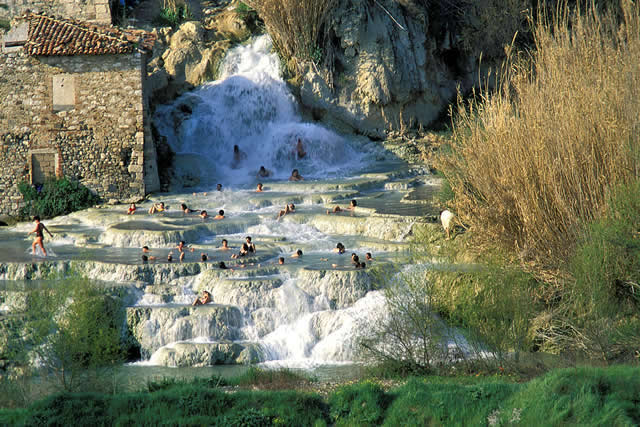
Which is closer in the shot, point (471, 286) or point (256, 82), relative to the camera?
point (471, 286)

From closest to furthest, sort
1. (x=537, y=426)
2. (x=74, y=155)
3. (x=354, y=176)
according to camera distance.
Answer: (x=537, y=426)
(x=74, y=155)
(x=354, y=176)

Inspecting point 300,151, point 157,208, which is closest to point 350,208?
point 157,208

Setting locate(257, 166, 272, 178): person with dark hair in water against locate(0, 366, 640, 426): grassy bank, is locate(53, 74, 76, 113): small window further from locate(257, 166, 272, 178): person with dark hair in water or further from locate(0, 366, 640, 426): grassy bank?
locate(0, 366, 640, 426): grassy bank

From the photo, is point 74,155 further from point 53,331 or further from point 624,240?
point 624,240

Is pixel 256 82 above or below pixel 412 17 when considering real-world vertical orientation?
below

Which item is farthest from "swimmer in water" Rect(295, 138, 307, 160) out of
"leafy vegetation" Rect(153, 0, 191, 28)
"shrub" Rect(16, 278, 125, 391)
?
"shrub" Rect(16, 278, 125, 391)

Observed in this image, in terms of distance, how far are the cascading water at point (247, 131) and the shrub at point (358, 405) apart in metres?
17.7

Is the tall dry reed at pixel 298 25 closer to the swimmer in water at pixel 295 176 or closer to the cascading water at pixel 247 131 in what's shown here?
the cascading water at pixel 247 131

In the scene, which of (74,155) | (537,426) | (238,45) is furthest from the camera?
(238,45)

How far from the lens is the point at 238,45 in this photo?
1273 inches

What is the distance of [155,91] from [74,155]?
5117 millimetres

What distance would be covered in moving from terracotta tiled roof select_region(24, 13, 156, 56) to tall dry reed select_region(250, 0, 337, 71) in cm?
641

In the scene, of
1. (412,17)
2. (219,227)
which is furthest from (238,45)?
(219,227)

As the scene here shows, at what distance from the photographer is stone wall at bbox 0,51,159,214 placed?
25.8m
